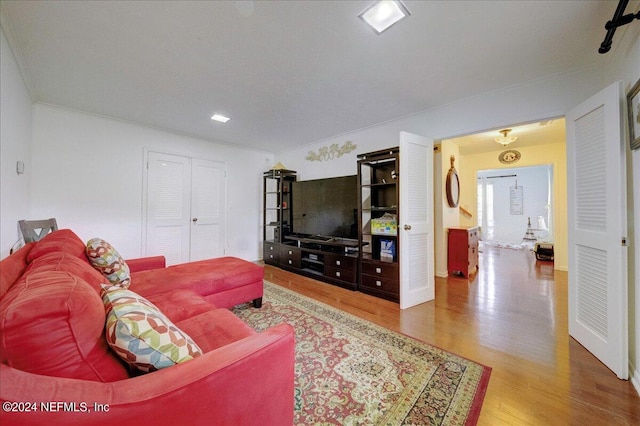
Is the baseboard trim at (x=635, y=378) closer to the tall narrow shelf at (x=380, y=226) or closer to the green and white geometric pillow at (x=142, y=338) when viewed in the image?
the tall narrow shelf at (x=380, y=226)

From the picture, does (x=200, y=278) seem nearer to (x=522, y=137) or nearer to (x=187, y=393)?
(x=187, y=393)

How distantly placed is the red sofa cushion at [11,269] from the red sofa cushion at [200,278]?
2.62ft

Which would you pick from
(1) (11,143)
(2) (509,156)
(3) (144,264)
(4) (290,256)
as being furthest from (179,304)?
(2) (509,156)

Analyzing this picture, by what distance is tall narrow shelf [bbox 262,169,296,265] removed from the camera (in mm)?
4637

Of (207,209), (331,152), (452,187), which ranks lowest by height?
(207,209)

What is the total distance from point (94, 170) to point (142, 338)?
3.68 metres

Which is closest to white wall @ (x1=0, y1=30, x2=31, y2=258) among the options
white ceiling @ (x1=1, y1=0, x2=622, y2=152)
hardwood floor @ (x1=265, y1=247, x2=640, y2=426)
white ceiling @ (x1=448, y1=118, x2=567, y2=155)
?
white ceiling @ (x1=1, y1=0, x2=622, y2=152)

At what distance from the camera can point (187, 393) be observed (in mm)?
755

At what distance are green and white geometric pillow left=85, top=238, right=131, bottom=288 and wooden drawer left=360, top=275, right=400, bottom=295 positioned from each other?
2.50 m

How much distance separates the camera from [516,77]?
231cm

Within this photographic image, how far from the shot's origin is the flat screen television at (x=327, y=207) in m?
3.62

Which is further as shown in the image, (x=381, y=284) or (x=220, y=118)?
(x=220, y=118)

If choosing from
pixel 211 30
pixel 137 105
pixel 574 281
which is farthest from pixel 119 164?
pixel 574 281

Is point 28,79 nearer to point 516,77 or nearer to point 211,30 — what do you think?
point 211,30
